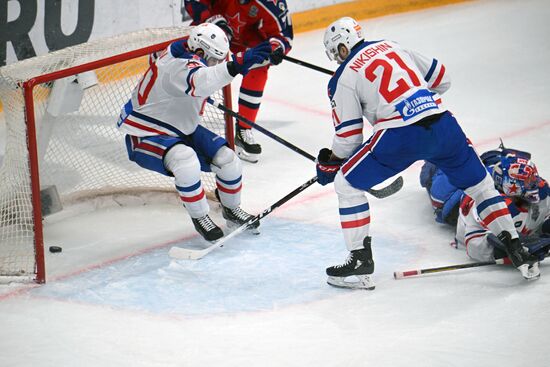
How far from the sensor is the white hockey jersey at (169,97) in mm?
3928

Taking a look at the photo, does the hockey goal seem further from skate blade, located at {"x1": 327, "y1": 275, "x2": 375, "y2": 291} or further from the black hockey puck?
skate blade, located at {"x1": 327, "y1": 275, "x2": 375, "y2": 291}

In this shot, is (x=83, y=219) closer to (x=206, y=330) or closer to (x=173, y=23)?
(x=206, y=330)

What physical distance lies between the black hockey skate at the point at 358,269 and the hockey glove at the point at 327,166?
10.7 inches

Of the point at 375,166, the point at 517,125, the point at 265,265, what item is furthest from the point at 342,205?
the point at 517,125

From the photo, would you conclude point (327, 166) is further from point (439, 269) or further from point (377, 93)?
point (439, 269)

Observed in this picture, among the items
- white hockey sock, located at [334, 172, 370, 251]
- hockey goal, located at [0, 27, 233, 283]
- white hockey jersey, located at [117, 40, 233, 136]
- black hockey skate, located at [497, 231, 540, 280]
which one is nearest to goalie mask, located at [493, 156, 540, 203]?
black hockey skate, located at [497, 231, 540, 280]

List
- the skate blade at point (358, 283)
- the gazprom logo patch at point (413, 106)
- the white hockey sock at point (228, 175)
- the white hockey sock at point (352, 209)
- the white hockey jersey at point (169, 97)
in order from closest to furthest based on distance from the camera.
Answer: the gazprom logo patch at point (413, 106), the white hockey sock at point (352, 209), the skate blade at point (358, 283), the white hockey jersey at point (169, 97), the white hockey sock at point (228, 175)

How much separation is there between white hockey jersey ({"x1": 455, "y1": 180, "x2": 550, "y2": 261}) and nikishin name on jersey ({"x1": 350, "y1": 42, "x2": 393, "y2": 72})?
728mm

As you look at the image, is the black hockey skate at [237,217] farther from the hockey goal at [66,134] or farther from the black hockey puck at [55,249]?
the black hockey puck at [55,249]

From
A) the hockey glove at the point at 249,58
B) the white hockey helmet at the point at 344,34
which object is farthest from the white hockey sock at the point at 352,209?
the hockey glove at the point at 249,58

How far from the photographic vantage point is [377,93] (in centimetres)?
352

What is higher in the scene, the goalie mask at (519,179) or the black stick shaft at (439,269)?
the goalie mask at (519,179)

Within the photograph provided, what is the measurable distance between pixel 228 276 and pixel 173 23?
2.93m

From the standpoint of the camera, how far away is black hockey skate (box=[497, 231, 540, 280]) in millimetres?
3635
